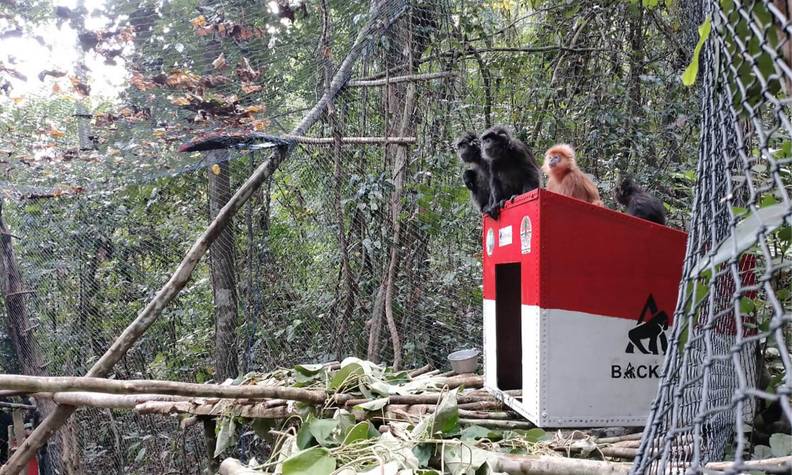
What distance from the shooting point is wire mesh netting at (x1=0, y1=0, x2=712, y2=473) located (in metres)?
4.21

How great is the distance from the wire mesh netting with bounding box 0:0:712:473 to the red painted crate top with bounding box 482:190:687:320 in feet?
6.31

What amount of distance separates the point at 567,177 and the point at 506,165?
1.25ft

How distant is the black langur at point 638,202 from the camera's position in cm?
339

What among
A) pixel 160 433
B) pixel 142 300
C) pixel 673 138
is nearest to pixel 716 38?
pixel 673 138

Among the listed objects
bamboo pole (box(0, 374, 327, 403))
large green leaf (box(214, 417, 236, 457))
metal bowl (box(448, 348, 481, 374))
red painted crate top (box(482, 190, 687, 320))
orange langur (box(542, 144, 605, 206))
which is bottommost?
large green leaf (box(214, 417, 236, 457))

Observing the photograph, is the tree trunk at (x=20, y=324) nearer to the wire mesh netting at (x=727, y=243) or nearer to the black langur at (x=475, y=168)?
the black langur at (x=475, y=168)

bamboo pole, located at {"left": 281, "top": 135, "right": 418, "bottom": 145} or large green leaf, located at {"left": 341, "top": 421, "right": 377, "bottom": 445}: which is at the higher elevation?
bamboo pole, located at {"left": 281, "top": 135, "right": 418, "bottom": 145}

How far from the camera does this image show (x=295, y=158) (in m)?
4.34

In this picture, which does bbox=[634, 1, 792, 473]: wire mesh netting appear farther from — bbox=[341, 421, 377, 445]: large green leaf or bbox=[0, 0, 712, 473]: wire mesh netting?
bbox=[0, 0, 712, 473]: wire mesh netting

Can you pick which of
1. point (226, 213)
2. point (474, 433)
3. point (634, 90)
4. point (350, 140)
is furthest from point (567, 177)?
point (226, 213)

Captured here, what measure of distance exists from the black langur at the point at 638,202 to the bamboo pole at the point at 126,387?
216 cm

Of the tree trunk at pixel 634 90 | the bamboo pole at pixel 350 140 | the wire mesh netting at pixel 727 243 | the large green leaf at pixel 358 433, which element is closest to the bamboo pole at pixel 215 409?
the large green leaf at pixel 358 433

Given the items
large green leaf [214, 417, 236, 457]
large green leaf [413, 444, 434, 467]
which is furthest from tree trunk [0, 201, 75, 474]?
large green leaf [413, 444, 434, 467]

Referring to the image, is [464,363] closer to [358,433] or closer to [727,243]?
[358,433]
